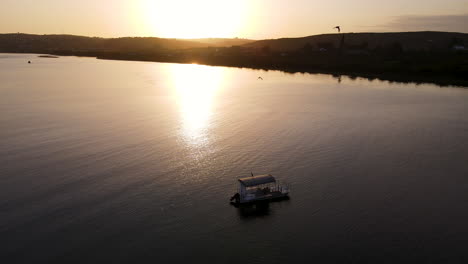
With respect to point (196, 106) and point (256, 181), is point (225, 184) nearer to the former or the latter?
point (256, 181)

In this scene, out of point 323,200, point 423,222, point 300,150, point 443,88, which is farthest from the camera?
point 443,88

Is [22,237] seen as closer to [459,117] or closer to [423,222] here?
[423,222]

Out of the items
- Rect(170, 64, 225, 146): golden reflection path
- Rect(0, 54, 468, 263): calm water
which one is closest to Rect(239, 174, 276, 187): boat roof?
Rect(0, 54, 468, 263): calm water

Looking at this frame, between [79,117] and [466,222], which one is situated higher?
[79,117]

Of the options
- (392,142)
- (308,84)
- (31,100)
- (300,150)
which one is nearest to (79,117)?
(31,100)

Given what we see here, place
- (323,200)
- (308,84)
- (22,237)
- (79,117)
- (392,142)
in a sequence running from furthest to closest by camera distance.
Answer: (308,84) → (79,117) → (392,142) → (323,200) → (22,237)

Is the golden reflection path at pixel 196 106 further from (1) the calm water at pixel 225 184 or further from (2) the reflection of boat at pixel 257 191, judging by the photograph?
(2) the reflection of boat at pixel 257 191

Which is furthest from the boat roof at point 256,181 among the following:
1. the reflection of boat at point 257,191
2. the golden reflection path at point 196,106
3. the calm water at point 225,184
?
the golden reflection path at point 196,106
